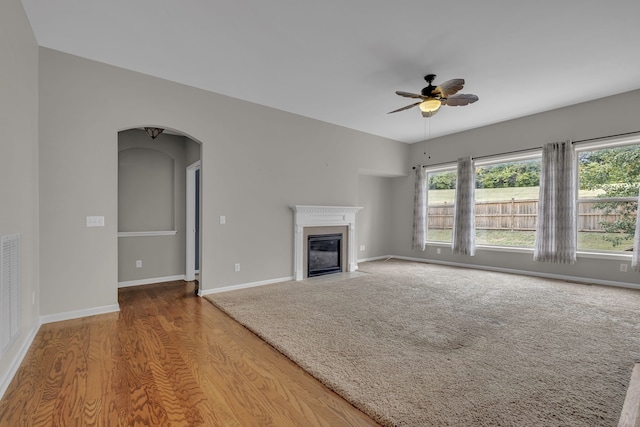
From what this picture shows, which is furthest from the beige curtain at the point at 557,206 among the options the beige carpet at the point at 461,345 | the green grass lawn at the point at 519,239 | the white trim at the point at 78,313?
the white trim at the point at 78,313

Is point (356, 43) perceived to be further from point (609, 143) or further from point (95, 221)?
point (609, 143)

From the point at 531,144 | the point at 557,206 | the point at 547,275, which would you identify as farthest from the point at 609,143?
the point at 547,275

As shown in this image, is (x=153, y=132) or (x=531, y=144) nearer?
(x=153, y=132)

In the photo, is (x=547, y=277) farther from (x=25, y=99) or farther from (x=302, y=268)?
(x=25, y=99)

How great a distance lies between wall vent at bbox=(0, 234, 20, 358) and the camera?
1.86m

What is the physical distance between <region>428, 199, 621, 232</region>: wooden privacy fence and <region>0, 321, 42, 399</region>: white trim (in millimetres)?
6907

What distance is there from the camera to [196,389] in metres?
1.87

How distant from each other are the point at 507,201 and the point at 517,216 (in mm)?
345

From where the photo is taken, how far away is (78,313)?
3131 mm

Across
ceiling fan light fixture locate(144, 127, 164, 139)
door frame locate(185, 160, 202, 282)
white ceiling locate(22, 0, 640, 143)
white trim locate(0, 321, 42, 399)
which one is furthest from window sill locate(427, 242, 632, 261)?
white trim locate(0, 321, 42, 399)

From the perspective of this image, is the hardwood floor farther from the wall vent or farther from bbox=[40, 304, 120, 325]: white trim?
the wall vent

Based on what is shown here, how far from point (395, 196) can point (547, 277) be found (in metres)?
3.59

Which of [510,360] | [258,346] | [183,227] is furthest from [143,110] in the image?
[510,360]

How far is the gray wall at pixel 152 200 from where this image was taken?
454cm
